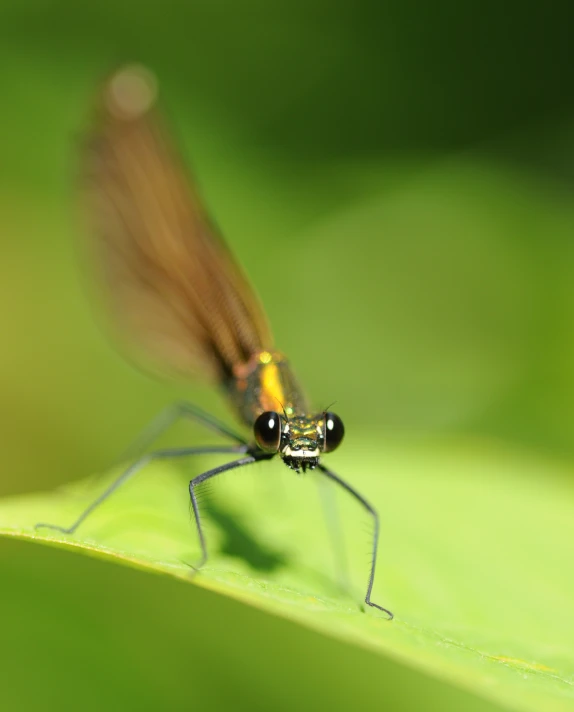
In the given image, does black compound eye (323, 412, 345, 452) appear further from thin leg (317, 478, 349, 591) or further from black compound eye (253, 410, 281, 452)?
thin leg (317, 478, 349, 591)

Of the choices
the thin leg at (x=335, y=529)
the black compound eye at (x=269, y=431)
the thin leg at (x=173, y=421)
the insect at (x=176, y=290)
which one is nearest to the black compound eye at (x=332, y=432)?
the insect at (x=176, y=290)

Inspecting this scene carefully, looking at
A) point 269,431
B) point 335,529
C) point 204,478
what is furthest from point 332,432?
point 204,478

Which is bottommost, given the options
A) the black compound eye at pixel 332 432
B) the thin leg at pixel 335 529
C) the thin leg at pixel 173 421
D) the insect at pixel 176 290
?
the thin leg at pixel 335 529

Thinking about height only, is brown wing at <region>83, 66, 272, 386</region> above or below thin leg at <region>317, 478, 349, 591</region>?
above

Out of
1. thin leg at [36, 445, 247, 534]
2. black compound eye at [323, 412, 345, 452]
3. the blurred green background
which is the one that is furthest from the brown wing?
the blurred green background

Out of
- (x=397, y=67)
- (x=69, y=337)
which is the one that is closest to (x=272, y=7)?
(x=397, y=67)

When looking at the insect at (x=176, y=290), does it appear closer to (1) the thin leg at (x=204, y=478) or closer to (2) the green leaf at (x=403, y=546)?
(1) the thin leg at (x=204, y=478)

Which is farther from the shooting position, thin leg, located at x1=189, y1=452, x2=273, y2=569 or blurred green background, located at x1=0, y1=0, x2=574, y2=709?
blurred green background, located at x1=0, y1=0, x2=574, y2=709

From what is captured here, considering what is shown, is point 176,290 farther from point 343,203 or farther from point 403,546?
point 343,203
